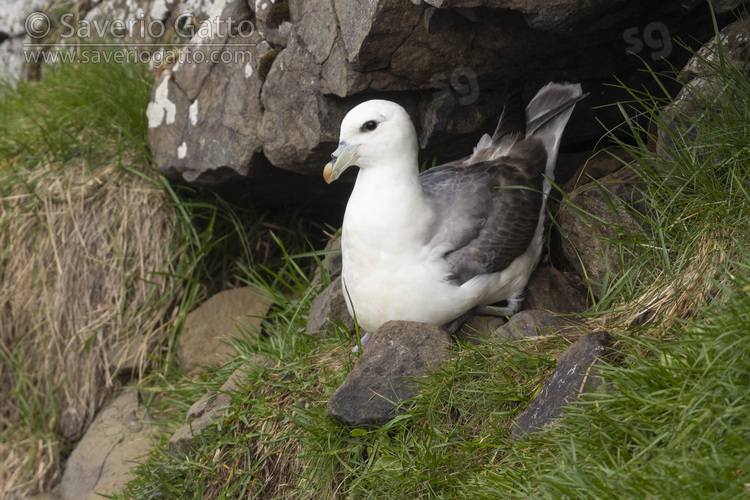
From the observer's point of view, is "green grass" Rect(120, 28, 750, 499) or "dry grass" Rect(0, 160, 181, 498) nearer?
"green grass" Rect(120, 28, 750, 499)

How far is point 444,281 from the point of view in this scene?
2.85 metres

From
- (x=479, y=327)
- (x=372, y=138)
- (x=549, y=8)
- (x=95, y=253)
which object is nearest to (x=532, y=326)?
(x=479, y=327)

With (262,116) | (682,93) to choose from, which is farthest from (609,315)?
(262,116)

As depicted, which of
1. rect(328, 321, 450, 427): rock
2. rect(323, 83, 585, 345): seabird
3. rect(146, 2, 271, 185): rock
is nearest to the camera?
rect(328, 321, 450, 427): rock

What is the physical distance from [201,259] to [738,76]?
2.89 m

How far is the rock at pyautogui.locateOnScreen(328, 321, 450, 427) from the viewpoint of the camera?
102 inches

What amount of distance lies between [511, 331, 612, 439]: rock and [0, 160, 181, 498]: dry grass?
2.46 m

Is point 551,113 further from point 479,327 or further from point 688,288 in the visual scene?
point 688,288

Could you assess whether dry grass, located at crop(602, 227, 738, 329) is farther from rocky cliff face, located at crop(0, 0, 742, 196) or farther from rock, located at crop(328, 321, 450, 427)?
rocky cliff face, located at crop(0, 0, 742, 196)

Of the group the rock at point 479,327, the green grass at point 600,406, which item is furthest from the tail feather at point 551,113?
the rock at point 479,327

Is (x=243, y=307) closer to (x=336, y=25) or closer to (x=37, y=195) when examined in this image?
(x=37, y=195)

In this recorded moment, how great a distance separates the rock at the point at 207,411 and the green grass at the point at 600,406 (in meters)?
0.05

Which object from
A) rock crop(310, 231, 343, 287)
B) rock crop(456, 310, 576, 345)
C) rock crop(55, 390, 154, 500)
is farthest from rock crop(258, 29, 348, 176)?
rock crop(55, 390, 154, 500)

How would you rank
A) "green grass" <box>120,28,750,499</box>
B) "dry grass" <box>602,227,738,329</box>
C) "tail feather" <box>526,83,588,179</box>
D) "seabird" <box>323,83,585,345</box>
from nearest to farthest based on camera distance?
"green grass" <box>120,28,750,499</box>, "dry grass" <box>602,227,738,329</box>, "seabird" <box>323,83,585,345</box>, "tail feather" <box>526,83,588,179</box>
